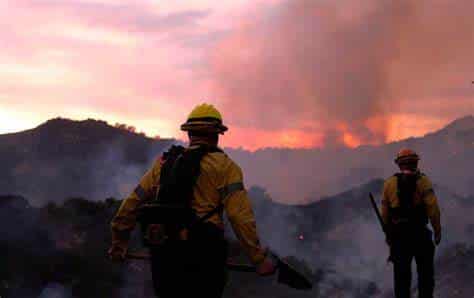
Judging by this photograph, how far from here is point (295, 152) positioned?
40594 mm

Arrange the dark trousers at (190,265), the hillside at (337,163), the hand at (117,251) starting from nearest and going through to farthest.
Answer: the dark trousers at (190,265)
the hand at (117,251)
the hillside at (337,163)

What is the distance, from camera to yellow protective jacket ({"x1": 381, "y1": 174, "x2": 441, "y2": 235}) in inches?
369

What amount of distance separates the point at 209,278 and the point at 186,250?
26 cm

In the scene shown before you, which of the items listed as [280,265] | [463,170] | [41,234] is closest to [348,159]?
[463,170]

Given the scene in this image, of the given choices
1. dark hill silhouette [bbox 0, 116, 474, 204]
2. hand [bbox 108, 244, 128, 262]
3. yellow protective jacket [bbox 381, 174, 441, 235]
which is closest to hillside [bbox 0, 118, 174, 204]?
dark hill silhouette [bbox 0, 116, 474, 204]

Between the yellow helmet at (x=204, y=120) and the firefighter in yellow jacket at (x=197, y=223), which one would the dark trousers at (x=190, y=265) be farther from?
the yellow helmet at (x=204, y=120)

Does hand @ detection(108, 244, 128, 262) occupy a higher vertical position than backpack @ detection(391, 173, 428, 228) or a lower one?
lower

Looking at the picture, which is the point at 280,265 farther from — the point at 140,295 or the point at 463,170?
the point at 463,170

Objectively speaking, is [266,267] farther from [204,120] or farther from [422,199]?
[422,199]

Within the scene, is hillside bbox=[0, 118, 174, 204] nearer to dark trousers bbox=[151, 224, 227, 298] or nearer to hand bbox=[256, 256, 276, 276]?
dark trousers bbox=[151, 224, 227, 298]

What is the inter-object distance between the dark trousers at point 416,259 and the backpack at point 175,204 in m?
4.98

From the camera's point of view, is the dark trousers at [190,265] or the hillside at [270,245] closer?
the dark trousers at [190,265]

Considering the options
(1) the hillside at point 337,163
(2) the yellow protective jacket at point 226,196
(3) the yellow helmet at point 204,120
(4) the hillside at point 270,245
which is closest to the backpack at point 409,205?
(3) the yellow helmet at point 204,120

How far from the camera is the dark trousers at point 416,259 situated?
963 centimetres
